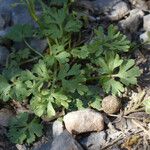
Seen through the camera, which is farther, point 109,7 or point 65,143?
point 109,7

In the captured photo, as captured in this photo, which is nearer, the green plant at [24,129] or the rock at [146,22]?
the green plant at [24,129]

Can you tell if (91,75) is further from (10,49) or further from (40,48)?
(10,49)

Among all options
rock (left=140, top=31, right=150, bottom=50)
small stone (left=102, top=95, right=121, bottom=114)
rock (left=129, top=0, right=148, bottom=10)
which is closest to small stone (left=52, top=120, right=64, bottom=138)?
small stone (left=102, top=95, right=121, bottom=114)

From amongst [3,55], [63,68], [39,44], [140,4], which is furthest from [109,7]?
[3,55]

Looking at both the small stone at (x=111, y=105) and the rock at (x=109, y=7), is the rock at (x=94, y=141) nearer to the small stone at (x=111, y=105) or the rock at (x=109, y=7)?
the small stone at (x=111, y=105)

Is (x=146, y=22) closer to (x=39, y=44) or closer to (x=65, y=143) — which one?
(x=39, y=44)

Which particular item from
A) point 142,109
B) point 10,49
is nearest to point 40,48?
point 10,49

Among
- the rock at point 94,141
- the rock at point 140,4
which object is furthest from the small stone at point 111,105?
the rock at point 140,4
